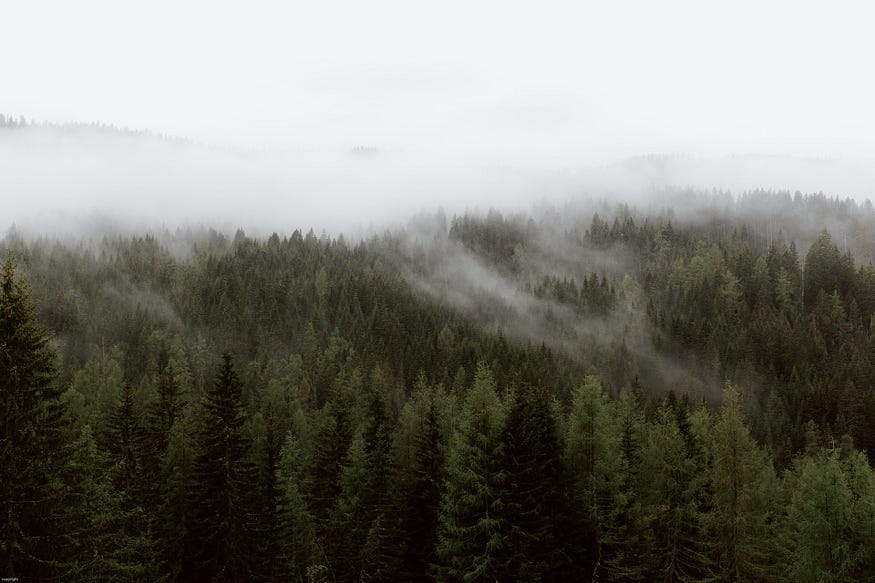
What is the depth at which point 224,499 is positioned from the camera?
28.8m

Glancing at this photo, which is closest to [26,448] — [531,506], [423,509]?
[531,506]

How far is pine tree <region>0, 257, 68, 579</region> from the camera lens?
15.7 meters

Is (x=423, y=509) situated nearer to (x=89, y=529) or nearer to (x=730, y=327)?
(x=89, y=529)

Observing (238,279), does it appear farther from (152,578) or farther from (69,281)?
(152,578)

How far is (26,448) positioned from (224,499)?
546 inches

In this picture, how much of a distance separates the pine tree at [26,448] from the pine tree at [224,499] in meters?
12.1

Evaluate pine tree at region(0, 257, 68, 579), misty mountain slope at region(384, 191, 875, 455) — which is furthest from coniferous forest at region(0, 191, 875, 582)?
misty mountain slope at region(384, 191, 875, 455)

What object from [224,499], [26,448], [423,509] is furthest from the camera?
[423,509]

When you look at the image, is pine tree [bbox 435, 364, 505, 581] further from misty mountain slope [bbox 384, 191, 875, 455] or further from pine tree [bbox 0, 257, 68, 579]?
misty mountain slope [bbox 384, 191, 875, 455]

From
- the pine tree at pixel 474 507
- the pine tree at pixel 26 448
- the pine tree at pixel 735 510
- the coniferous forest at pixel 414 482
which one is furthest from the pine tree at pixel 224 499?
the pine tree at pixel 735 510

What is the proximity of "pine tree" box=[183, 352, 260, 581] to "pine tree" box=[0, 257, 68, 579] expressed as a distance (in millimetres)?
12067

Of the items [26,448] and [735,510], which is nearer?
[26,448]

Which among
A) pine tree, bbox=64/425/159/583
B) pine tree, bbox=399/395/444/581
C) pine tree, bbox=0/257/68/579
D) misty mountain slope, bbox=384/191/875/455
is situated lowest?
misty mountain slope, bbox=384/191/875/455

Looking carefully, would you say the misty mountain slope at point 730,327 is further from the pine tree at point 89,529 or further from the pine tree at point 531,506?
the pine tree at point 89,529
